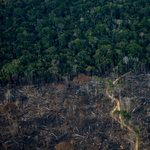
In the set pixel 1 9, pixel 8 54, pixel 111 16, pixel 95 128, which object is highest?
pixel 1 9

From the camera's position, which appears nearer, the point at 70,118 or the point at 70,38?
the point at 70,118

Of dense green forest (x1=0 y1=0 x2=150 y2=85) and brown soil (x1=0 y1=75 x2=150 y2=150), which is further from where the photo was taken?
dense green forest (x1=0 y1=0 x2=150 y2=85)

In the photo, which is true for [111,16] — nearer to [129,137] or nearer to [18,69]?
[18,69]

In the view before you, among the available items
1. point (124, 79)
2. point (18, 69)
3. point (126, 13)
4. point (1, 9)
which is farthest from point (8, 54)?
point (126, 13)

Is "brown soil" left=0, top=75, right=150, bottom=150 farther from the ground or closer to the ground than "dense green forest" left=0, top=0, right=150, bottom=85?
closer to the ground

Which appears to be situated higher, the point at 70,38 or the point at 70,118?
the point at 70,38

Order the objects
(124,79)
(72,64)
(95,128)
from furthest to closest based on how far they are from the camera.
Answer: (72,64)
(124,79)
(95,128)

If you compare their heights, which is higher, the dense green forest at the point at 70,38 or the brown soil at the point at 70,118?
the dense green forest at the point at 70,38

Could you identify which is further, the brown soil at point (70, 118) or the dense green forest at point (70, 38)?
the dense green forest at point (70, 38)
